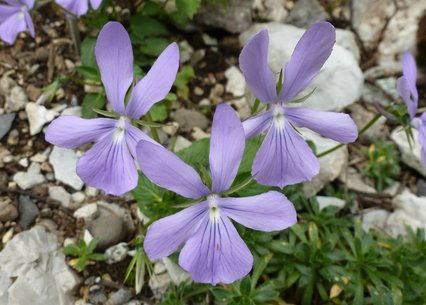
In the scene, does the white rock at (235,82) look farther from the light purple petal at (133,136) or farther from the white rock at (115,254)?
the light purple petal at (133,136)

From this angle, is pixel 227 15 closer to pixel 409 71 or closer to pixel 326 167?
pixel 326 167

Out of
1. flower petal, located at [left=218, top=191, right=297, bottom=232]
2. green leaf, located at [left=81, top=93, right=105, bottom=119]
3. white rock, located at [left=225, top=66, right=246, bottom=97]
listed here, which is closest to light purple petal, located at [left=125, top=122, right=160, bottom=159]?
flower petal, located at [left=218, top=191, right=297, bottom=232]

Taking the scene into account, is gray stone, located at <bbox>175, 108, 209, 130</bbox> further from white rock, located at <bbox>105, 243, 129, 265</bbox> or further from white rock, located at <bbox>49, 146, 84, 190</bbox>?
white rock, located at <bbox>105, 243, 129, 265</bbox>

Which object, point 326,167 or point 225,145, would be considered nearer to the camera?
point 225,145

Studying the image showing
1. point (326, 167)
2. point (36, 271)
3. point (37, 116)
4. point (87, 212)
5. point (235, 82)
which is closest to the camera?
point (36, 271)

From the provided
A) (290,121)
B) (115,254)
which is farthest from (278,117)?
(115,254)

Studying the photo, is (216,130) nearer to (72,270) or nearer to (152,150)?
(152,150)

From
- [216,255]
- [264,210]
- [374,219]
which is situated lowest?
[374,219]
